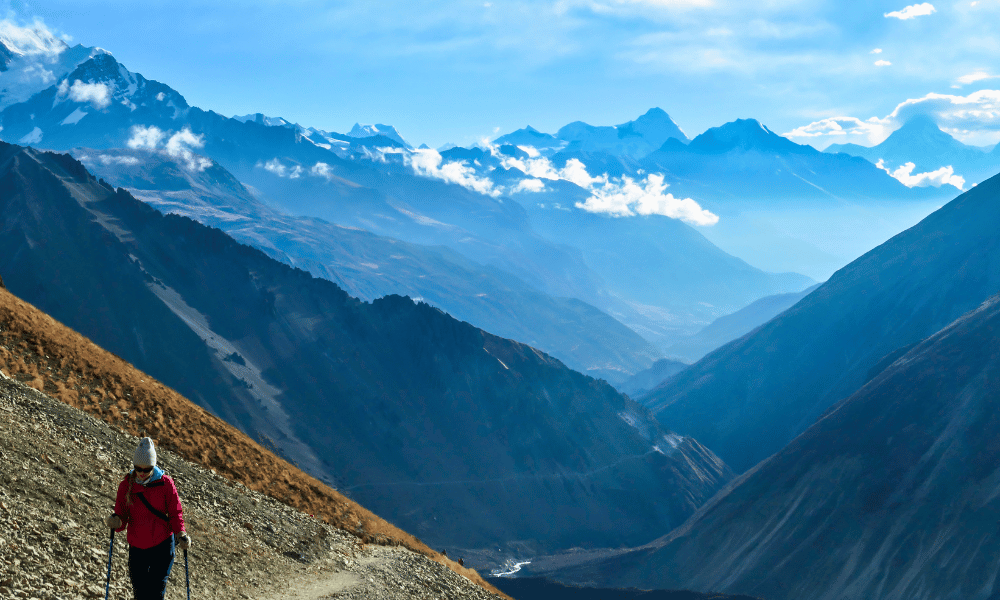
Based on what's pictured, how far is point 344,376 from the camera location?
163125mm

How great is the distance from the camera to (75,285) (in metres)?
141

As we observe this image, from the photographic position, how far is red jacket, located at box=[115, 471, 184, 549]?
1387 cm

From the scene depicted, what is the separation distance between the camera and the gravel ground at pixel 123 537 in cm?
1655

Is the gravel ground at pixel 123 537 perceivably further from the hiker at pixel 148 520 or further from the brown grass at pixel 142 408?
Result: the hiker at pixel 148 520

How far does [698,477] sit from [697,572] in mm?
69740

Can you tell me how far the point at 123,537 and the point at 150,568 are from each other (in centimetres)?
595

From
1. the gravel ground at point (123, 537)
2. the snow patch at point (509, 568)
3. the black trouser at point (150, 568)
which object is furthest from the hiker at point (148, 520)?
the snow patch at point (509, 568)

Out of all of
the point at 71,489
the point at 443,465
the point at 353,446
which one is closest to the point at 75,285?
the point at 353,446

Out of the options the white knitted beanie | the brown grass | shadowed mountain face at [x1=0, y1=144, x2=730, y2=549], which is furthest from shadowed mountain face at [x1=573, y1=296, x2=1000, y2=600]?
the white knitted beanie

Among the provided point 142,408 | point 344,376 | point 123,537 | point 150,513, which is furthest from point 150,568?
point 344,376

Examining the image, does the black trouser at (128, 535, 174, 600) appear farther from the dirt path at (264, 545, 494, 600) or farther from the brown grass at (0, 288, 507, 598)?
the brown grass at (0, 288, 507, 598)

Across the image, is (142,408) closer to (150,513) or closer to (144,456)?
(150,513)

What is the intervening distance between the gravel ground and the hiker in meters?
2.63

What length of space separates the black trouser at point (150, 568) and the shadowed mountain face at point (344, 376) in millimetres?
122807
